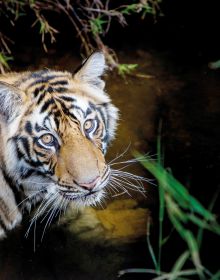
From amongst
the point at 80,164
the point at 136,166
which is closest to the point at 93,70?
the point at 80,164

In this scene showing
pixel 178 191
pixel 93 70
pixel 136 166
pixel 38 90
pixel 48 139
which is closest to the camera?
pixel 178 191

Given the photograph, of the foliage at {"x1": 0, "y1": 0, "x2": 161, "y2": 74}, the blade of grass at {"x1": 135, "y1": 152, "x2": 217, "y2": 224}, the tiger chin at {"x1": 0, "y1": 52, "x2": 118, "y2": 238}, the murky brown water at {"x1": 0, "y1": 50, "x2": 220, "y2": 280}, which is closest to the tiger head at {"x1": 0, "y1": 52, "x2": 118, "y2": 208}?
the tiger chin at {"x1": 0, "y1": 52, "x2": 118, "y2": 238}

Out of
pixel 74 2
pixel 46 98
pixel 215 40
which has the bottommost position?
pixel 215 40

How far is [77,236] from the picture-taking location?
3.96 m

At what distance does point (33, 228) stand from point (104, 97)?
972mm

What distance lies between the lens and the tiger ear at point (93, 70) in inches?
136

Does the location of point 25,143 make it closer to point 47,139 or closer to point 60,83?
point 47,139

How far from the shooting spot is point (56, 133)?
3260 millimetres

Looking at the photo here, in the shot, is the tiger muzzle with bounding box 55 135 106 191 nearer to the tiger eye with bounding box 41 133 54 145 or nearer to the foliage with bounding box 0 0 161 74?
the tiger eye with bounding box 41 133 54 145

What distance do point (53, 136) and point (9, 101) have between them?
0.89ft

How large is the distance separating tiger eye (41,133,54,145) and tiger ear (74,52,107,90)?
40cm

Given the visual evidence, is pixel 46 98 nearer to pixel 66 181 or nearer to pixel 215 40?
pixel 66 181

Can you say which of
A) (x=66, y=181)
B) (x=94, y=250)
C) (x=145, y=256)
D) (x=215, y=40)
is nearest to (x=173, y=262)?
(x=145, y=256)

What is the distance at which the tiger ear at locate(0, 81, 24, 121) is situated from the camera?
321 cm
